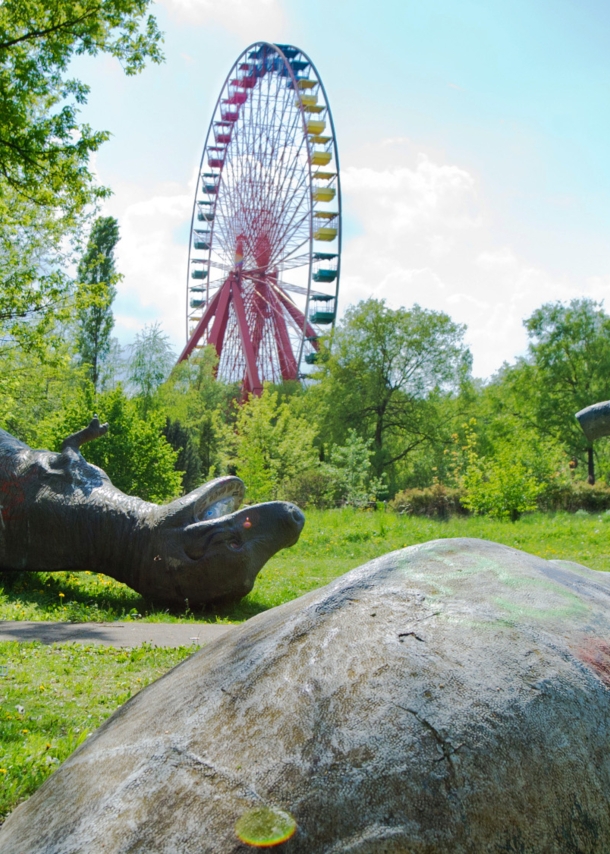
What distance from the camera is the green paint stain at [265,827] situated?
4.17 feet

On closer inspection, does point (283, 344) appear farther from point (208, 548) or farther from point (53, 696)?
point (53, 696)

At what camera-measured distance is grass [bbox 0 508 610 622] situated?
21.6 ft

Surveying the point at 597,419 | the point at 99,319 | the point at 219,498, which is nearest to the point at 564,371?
the point at 99,319

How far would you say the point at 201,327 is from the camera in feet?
108

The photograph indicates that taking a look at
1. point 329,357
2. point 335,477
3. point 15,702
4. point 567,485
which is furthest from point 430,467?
point 15,702

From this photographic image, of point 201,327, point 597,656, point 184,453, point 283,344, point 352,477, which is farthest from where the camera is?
point 201,327

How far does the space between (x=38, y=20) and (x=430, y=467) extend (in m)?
25.2

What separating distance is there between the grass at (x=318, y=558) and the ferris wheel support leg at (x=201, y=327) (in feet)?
53.6

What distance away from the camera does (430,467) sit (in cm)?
3234

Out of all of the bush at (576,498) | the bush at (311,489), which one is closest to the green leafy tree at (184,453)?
the bush at (311,489)

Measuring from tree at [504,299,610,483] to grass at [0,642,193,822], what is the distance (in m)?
29.3

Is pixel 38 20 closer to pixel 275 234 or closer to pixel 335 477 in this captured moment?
pixel 335 477

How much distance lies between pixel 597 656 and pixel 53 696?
2.81m

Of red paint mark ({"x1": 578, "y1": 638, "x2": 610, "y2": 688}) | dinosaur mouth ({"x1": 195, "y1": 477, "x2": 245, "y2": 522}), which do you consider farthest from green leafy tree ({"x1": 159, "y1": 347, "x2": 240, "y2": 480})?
red paint mark ({"x1": 578, "y1": 638, "x2": 610, "y2": 688})
